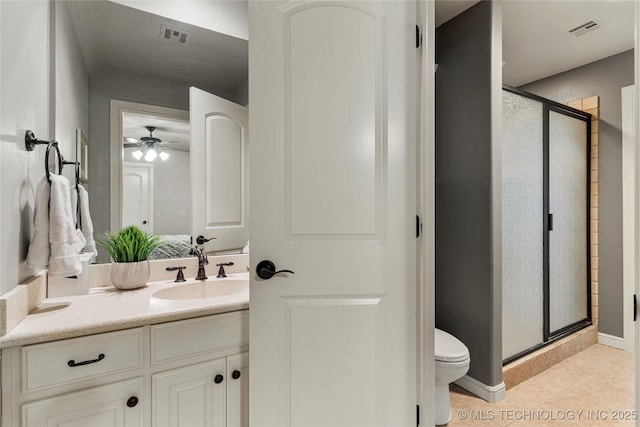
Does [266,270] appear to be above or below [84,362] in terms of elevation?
above

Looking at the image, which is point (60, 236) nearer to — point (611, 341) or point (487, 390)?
point (487, 390)

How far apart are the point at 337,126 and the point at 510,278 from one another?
5.79 ft

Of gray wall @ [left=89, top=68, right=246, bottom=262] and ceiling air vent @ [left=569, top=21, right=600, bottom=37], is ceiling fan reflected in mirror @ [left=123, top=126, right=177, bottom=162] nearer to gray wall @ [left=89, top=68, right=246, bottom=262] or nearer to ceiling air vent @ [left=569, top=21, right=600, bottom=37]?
gray wall @ [left=89, top=68, right=246, bottom=262]

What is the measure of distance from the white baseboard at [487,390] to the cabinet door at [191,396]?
165 cm

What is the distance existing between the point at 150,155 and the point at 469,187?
1.95m

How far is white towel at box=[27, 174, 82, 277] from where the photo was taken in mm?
1168

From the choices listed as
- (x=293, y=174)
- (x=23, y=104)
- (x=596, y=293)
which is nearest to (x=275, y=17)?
(x=293, y=174)

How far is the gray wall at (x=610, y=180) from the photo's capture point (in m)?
2.87

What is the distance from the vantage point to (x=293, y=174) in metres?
1.32

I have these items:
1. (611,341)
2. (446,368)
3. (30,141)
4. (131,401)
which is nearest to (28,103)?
(30,141)

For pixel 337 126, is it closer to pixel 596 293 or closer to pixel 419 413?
pixel 419 413

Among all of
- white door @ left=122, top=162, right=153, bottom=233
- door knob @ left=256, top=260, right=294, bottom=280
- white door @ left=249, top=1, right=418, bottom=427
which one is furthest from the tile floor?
white door @ left=122, top=162, right=153, bottom=233

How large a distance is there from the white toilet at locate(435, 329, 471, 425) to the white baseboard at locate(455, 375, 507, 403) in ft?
1.11

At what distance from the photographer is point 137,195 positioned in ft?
5.74
